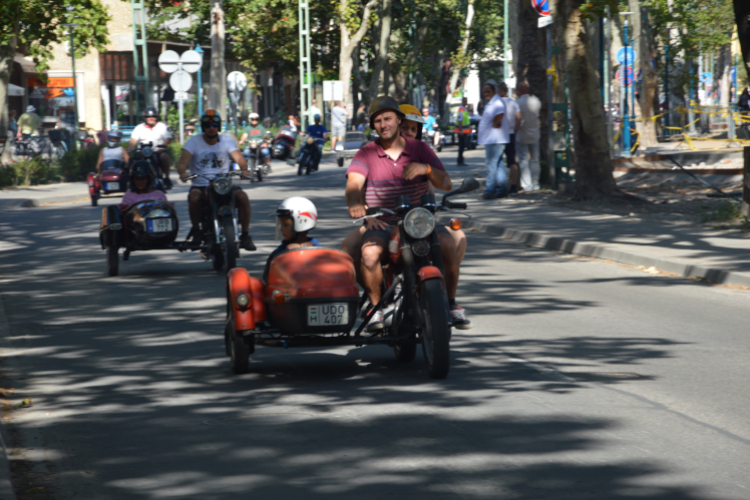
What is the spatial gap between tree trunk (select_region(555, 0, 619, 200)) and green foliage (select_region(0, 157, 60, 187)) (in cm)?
1470

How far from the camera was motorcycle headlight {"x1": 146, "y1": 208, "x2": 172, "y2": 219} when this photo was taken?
470 inches

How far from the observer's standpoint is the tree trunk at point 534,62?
22609mm

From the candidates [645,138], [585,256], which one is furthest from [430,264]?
[645,138]

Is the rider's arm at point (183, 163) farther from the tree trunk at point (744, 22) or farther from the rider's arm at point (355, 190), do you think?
the tree trunk at point (744, 22)

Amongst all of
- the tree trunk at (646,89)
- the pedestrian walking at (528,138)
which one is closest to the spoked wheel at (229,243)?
the pedestrian walking at (528,138)

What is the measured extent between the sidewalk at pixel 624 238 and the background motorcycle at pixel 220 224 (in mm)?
4509

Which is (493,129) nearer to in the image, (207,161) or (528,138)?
(528,138)

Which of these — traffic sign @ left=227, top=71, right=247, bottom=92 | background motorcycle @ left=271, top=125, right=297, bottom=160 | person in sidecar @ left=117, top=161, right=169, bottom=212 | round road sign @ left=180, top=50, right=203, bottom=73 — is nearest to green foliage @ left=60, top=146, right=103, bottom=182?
round road sign @ left=180, top=50, right=203, bottom=73

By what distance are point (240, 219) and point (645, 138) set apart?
2460 cm

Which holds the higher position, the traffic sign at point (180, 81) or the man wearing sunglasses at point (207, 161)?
the traffic sign at point (180, 81)

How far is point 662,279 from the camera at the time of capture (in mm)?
11477

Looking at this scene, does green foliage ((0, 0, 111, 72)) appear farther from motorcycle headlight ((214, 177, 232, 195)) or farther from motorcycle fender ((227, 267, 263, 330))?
motorcycle fender ((227, 267, 263, 330))

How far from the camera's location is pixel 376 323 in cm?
677

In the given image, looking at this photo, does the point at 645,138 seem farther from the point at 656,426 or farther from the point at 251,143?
the point at 656,426
